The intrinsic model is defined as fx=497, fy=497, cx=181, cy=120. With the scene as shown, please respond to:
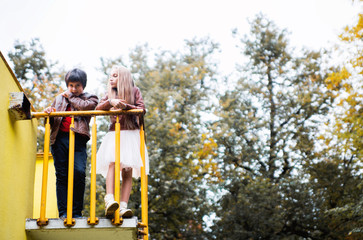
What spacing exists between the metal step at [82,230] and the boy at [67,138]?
0.37 meters

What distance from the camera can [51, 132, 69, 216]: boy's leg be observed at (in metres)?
4.25

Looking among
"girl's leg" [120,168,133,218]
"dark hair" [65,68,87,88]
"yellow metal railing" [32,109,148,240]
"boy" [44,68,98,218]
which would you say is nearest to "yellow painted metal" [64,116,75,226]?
"yellow metal railing" [32,109,148,240]

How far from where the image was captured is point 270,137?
19.0 meters

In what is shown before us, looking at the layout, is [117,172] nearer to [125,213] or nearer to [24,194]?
[125,213]

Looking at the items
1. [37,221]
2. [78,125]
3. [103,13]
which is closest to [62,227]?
[37,221]

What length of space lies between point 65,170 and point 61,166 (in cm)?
5

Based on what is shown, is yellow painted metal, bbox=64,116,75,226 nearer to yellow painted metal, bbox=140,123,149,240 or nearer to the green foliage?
yellow painted metal, bbox=140,123,149,240

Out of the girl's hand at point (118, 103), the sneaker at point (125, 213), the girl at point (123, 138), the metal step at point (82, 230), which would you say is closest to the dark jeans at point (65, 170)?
the girl at point (123, 138)

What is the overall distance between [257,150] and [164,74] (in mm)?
4666

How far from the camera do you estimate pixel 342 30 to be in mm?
14906

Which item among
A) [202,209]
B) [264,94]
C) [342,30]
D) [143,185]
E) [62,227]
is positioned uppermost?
[342,30]

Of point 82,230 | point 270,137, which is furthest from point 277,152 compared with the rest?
point 82,230

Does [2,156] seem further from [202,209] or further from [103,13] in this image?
[103,13]

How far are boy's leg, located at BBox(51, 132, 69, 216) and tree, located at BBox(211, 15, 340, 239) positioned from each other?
39.6 feet
